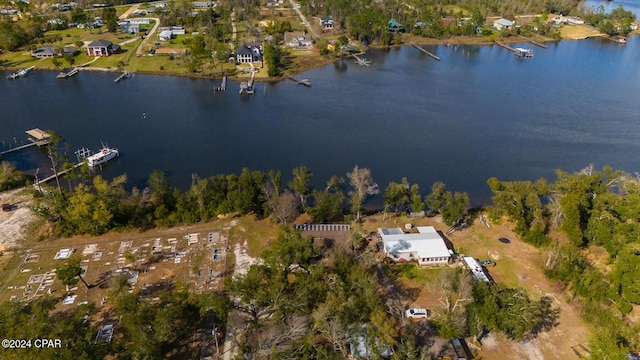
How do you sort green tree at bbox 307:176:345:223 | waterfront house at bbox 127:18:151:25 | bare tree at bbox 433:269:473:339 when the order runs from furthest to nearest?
1. waterfront house at bbox 127:18:151:25
2. green tree at bbox 307:176:345:223
3. bare tree at bbox 433:269:473:339

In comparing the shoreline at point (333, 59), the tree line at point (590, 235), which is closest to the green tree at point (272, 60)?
the shoreline at point (333, 59)

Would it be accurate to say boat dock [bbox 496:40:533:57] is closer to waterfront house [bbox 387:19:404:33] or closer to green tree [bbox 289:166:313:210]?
waterfront house [bbox 387:19:404:33]

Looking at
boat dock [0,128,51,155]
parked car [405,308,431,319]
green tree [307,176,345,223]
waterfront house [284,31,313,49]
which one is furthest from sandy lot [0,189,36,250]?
waterfront house [284,31,313,49]

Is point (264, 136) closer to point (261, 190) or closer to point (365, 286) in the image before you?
point (261, 190)

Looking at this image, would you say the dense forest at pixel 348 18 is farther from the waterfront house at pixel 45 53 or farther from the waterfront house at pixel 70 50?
the waterfront house at pixel 70 50

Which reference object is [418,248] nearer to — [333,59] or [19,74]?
[333,59]

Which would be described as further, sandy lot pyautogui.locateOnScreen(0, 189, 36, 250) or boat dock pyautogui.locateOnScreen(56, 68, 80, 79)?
boat dock pyautogui.locateOnScreen(56, 68, 80, 79)
